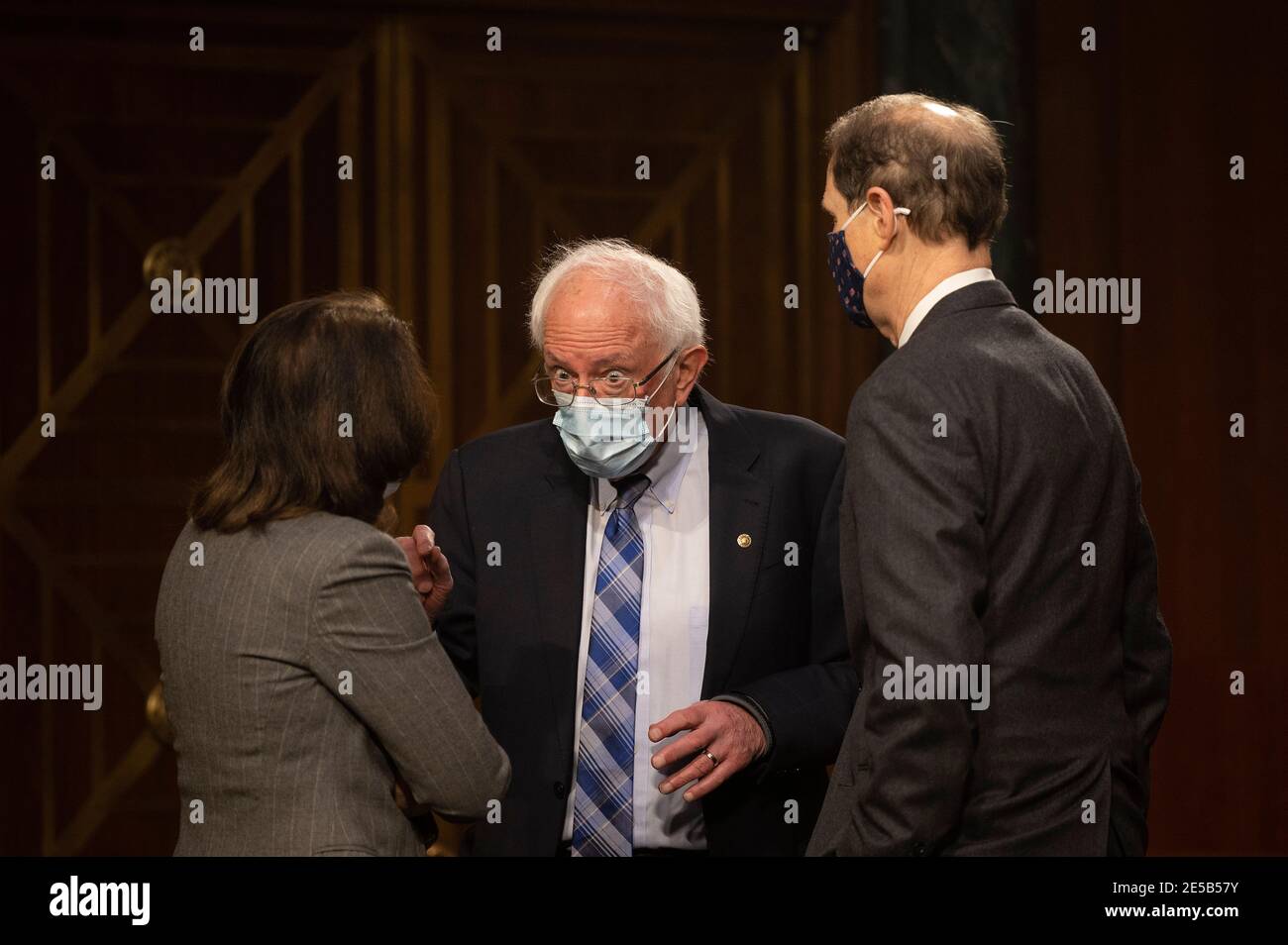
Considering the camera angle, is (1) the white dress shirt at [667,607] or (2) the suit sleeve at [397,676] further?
(1) the white dress shirt at [667,607]

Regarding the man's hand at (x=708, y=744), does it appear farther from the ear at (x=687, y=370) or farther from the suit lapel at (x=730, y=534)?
the ear at (x=687, y=370)

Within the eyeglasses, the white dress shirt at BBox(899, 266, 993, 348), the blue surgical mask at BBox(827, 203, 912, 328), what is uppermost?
the blue surgical mask at BBox(827, 203, 912, 328)

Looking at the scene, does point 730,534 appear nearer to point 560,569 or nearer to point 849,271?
point 560,569

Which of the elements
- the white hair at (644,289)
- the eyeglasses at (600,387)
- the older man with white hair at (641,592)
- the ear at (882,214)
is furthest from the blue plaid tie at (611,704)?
the ear at (882,214)

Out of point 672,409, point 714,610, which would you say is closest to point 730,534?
point 714,610

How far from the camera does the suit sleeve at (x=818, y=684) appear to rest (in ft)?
7.74

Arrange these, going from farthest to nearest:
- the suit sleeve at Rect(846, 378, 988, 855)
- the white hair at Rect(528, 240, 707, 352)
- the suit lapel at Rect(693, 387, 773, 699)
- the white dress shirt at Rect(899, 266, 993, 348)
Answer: the white hair at Rect(528, 240, 707, 352), the suit lapel at Rect(693, 387, 773, 699), the white dress shirt at Rect(899, 266, 993, 348), the suit sleeve at Rect(846, 378, 988, 855)

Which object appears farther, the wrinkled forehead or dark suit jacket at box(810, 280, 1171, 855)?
the wrinkled forehead

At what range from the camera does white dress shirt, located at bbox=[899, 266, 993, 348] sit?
1.96 metres

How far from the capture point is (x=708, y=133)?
14.6 feet

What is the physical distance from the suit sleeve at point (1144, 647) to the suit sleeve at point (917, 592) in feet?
1.23

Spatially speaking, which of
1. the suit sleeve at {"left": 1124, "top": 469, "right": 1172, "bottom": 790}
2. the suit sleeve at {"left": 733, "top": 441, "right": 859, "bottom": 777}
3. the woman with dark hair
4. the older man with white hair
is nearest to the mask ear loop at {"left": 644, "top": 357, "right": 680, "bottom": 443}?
the older man with white hair

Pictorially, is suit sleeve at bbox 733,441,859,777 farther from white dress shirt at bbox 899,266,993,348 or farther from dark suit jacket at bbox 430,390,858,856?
white dress shirt at bbox 899,266,993,348

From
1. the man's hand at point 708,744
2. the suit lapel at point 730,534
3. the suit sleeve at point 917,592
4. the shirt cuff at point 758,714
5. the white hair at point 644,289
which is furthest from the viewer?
the white hair at point 644,289
